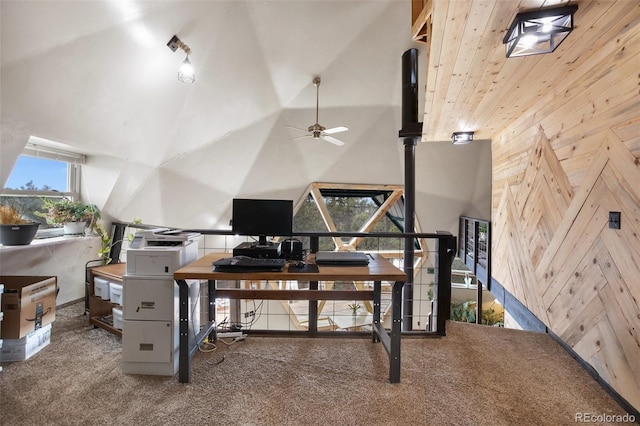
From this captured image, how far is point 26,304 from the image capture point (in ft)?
6.94

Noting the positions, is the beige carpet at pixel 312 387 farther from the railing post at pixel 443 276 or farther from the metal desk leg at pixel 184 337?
the railing post at pixel 443 276

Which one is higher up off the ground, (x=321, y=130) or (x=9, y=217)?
(x=321, y=130)

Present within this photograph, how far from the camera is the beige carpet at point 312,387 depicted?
159cm

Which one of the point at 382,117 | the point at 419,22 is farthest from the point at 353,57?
the point at 419,22

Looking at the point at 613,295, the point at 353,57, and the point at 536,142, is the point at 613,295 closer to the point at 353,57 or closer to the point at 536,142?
the point at 536,142

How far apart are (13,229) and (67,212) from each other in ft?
2.29

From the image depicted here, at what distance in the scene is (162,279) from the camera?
1.94m

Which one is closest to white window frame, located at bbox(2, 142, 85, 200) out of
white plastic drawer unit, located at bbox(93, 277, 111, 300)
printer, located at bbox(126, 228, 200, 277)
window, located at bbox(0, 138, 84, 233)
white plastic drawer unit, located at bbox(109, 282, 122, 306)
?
window, located at bbox(0, 138, 84, 233)

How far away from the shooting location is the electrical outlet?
69.1 inches

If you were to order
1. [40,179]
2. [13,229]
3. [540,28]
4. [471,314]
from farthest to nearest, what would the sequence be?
[471,314]
[40,179]
[13,229]
[540,28]

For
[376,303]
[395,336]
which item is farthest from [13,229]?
[395,336]

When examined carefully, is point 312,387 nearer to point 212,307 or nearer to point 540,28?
point 212,307

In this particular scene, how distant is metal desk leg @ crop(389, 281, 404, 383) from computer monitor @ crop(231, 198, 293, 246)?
92cm

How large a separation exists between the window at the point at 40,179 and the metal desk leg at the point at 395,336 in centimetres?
376
